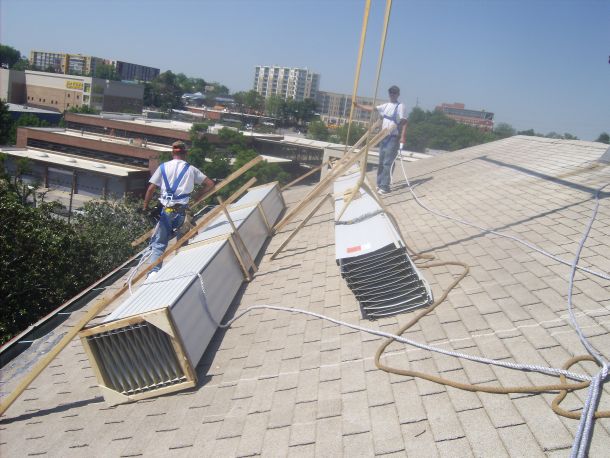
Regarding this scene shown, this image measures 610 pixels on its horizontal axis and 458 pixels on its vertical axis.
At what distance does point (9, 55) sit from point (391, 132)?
429ft

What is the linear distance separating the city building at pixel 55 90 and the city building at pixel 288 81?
107 meters

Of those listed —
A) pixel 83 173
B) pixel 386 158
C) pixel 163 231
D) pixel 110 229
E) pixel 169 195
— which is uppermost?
pixel 386 158

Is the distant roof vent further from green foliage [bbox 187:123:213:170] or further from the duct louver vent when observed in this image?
green foliage [bbox 187:123:213:170]

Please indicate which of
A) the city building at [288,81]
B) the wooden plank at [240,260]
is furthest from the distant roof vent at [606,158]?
the city building at [288,81]

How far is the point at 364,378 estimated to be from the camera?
318 centimetres

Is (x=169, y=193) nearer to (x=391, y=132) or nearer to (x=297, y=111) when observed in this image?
(x=391, y=132)

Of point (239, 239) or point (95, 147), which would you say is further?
point (95, 147)

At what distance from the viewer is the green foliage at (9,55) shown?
365 ft

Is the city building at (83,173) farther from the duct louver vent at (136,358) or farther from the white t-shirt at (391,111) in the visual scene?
the duct louver vent at (136,358)

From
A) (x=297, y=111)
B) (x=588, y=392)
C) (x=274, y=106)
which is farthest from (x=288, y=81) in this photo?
(x=588, y=392)

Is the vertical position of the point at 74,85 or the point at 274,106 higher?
the point at 274,106

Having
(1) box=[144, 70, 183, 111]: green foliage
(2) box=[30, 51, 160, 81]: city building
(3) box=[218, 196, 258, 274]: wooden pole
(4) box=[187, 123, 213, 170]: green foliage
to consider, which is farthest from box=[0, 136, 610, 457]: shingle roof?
(2) box=[30, 51, 160, 81]: city building

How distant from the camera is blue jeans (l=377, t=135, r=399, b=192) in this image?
27.3ft

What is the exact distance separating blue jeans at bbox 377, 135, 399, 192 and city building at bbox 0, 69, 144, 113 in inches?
2708
